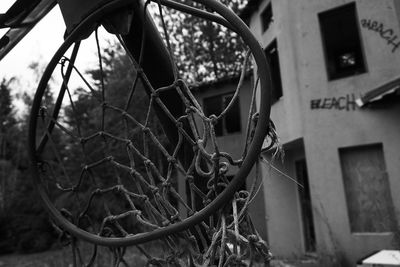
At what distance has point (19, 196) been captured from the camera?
20.9 metres

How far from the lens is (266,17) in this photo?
1017 centimetres

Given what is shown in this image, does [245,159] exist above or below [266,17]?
below

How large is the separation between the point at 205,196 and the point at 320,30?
24.3 ft

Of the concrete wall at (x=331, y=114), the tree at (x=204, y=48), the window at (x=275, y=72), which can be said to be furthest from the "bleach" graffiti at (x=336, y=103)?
the tree at (x=204, y=48)

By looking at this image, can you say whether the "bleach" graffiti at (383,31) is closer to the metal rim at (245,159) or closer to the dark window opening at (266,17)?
the dark window opening at (266,17)

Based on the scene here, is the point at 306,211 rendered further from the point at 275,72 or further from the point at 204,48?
the point at 204,48

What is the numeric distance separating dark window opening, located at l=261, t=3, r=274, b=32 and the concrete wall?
0.90 m

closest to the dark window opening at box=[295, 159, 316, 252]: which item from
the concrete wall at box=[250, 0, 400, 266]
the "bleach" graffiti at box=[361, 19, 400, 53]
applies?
the concrete wall at box=[250, 0, 400, 266]

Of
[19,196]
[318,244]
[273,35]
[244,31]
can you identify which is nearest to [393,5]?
[273,35]

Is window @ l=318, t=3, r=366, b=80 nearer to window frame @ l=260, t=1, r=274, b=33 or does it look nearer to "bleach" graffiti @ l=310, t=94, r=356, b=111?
"bleach" graffiti @ l=310, t=94, r=356, b=111

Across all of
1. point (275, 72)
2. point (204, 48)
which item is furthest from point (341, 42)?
point (204, 48)

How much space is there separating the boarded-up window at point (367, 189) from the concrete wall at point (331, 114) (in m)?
0.16

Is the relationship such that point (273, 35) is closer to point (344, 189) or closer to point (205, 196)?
point (344, 189)

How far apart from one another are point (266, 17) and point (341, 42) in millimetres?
2723
